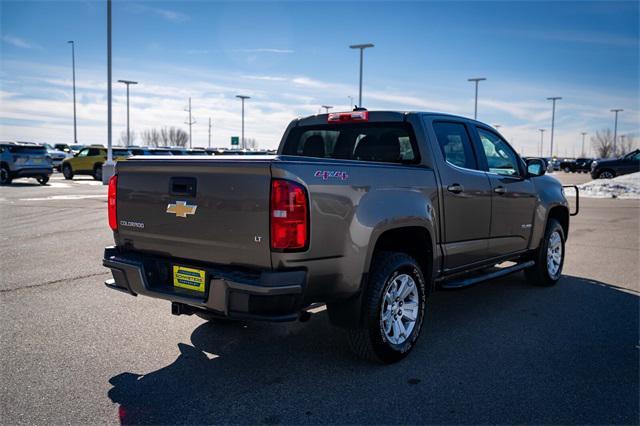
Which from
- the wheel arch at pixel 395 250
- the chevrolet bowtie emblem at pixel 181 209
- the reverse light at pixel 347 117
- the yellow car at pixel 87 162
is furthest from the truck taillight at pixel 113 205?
the yellow car at pixel 87 162

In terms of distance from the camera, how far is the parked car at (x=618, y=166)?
30.6 m

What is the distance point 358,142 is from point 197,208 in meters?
1.99

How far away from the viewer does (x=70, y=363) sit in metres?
4.03

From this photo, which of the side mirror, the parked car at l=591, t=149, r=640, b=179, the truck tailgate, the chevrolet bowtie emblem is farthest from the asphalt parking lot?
the parked car at l=591, t=149, r=640, b=179

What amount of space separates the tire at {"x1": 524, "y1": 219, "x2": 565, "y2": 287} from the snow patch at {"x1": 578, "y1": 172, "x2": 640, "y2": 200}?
1715cm

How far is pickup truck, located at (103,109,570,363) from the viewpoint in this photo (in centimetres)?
343

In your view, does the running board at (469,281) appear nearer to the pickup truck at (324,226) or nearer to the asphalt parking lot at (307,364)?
the pickup truck at (324,226)

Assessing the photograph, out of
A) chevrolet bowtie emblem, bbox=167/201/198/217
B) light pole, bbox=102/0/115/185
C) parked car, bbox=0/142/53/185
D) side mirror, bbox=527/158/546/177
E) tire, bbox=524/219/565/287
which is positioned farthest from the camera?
light pole, bbox=102/0/115/185

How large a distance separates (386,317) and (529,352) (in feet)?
4.03

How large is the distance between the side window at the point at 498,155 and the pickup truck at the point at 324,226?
254 millimetres

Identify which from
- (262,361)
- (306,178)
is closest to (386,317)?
(262,361)

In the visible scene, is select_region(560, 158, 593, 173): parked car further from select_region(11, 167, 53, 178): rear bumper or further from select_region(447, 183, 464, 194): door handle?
select_region(447, 183, 464, 194): door handle

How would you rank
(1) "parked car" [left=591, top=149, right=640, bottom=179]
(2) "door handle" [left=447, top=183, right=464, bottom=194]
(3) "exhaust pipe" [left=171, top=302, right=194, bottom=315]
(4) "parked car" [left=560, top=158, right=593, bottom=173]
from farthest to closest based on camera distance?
1. (4) "parked car" [left=560, top=158, right=593, bottom=173]
2. (1) "parked car" [left=591, top=149, right=640, bottom=179]
3. (2) "door handle" [left=447, top=183, right=464, bottom=194]
4. (3) "exhaust pipe" [left=171, top=302, right=194, bottom=315]

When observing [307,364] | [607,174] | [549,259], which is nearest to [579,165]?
[607,174]
